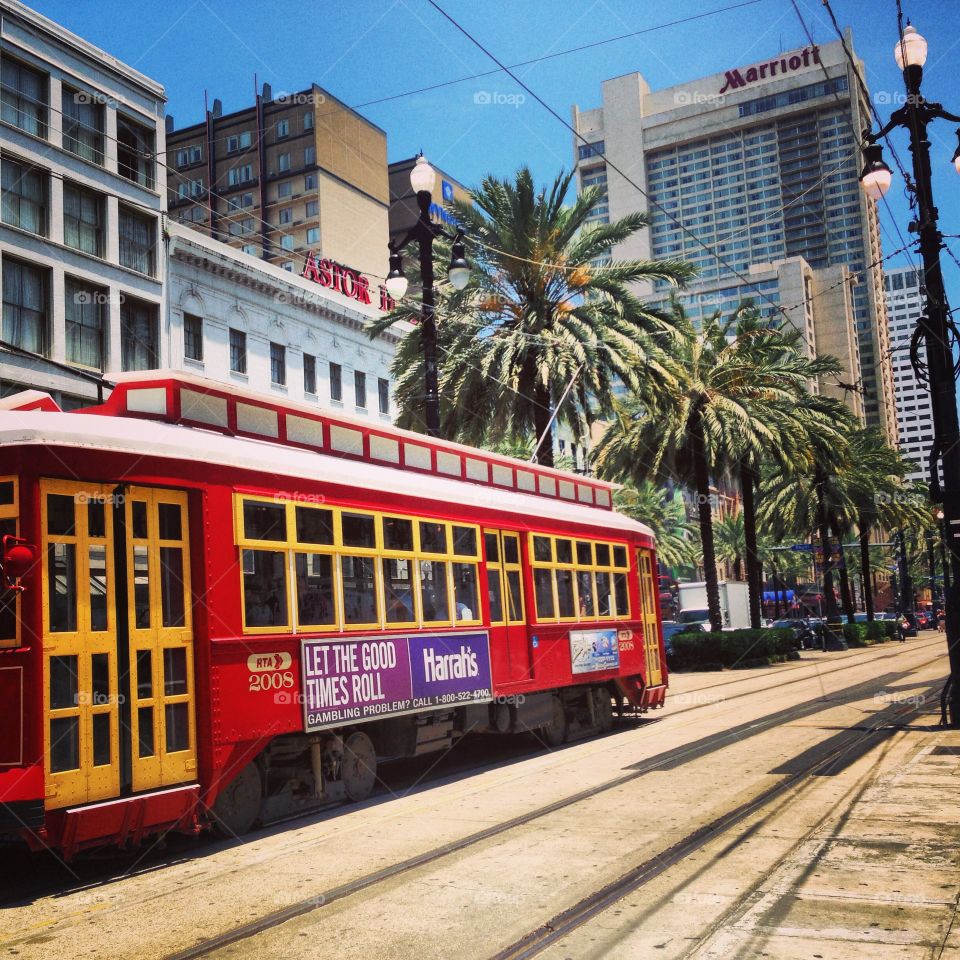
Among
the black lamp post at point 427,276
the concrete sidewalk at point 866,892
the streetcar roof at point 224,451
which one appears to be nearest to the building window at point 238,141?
the black lamp post at point 427,276

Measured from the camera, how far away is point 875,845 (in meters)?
7.95

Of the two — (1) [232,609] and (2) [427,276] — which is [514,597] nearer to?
(1) [232,609]

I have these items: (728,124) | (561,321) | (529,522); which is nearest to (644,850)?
(529,522)

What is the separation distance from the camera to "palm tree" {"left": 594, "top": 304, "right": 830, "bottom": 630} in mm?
31422

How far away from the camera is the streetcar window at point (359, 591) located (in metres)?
10.6

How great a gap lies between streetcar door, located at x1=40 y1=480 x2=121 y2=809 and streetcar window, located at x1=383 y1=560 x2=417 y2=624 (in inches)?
138

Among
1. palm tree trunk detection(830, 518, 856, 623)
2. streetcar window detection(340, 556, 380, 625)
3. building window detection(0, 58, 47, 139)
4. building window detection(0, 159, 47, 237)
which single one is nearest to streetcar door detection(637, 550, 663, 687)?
streetcar window detection(340, 556, 380, 625)

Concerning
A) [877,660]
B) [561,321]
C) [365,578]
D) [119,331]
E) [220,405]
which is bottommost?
[877,660]

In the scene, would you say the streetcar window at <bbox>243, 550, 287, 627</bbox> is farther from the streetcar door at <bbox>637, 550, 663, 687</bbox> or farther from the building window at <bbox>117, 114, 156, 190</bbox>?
the building window at <bbox>117, 114, 156, 190</bbox>

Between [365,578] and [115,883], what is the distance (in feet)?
12.5

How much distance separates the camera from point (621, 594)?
57.0ft

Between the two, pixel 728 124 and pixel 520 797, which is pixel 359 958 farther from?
pixel 728 124

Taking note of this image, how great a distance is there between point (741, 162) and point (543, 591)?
174646 millimetres

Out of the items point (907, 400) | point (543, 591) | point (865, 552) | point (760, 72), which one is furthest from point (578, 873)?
point (760, 72)
